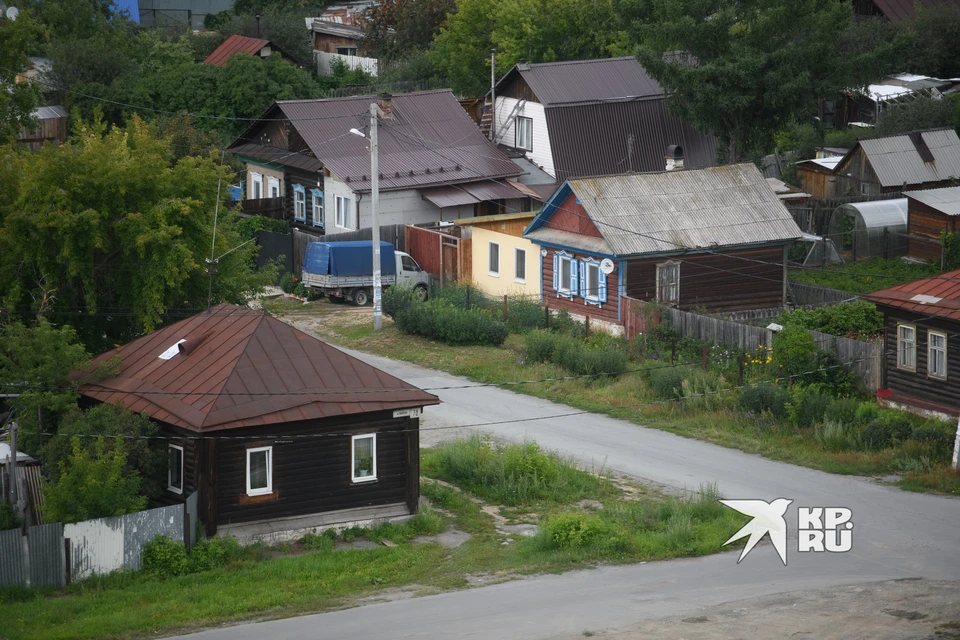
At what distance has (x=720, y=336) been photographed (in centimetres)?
3284

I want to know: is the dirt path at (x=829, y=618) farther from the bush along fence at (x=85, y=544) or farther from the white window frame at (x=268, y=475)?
the bush along fence at (x=85, y=544)

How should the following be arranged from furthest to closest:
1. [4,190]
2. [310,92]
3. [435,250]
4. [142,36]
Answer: [142,36], [310,92], [435,250], [4,190]

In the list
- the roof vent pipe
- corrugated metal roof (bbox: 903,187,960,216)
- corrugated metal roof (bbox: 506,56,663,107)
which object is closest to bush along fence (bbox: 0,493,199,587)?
the roof vent pipe

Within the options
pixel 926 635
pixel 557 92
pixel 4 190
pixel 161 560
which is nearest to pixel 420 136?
pixel 557 92

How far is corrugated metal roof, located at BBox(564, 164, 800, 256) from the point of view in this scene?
36.0 m

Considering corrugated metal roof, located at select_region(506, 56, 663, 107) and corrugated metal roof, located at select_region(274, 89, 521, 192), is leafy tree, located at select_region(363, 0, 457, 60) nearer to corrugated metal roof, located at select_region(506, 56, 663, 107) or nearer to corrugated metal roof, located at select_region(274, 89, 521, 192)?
Result: corrugated metal roof, located at select_region(506, 56, 663, 107)

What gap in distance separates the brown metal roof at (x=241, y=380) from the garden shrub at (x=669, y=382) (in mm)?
9495

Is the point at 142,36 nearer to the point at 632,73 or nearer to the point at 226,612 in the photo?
the point at 632,73

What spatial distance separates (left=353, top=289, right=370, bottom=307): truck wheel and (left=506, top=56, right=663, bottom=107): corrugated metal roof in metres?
12.2

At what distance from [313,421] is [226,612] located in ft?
12.9

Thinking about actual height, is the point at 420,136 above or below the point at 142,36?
below

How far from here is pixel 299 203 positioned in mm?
47750

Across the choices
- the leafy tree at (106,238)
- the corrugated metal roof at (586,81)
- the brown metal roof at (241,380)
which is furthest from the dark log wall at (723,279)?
the brown metal roof at (241,380)

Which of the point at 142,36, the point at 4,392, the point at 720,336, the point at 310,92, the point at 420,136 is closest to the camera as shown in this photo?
the point at 4,392
